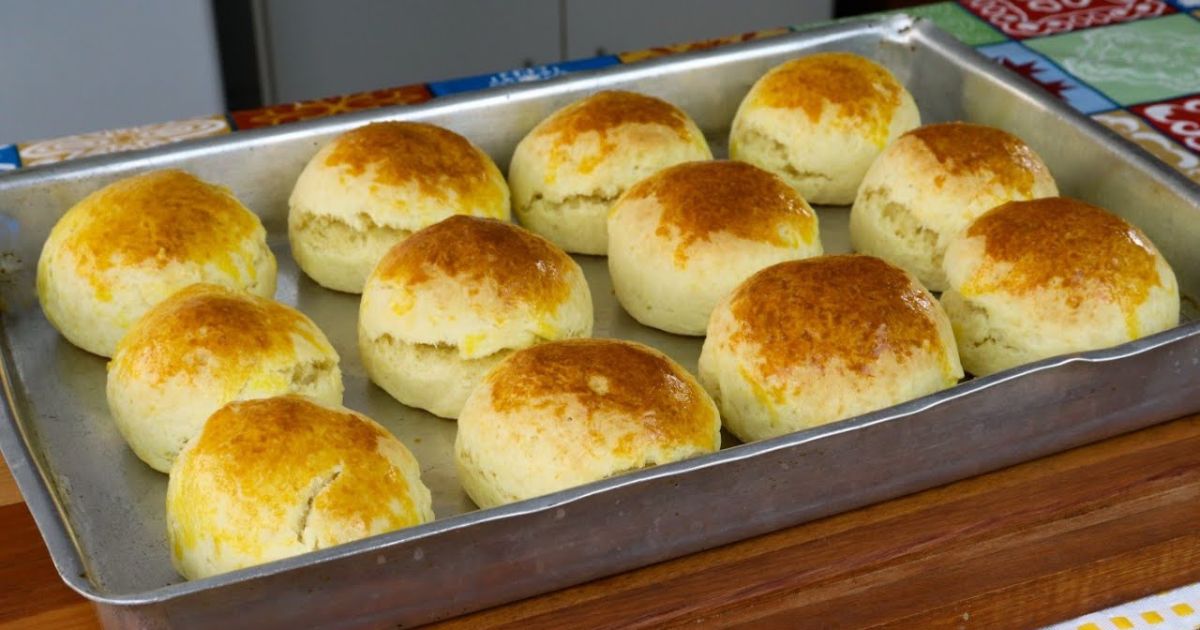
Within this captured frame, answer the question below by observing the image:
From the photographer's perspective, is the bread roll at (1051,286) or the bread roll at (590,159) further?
the bread roll at (590,159)

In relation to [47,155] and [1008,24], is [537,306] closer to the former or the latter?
[47,155]

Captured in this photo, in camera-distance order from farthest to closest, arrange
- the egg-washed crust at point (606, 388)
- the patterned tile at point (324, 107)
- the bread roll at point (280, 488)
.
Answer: the patterned tile at point (324, 107)
the egg-washed crust at point (606, 388)
the bread roll at point (280, 488)

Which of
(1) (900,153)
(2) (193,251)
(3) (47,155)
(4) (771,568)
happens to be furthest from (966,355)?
(3) (47,155)

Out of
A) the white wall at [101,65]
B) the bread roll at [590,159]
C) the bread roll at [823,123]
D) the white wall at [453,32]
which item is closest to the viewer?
the bread roll at [590,159]

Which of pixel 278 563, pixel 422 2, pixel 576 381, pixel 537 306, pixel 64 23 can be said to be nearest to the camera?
pixel 278 563

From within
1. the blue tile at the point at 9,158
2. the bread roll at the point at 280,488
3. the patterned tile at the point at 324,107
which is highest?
the patterned tile at the point at 324,107

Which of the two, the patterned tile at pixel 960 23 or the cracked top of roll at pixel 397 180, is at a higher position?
the patterned tile at pixel 960 23

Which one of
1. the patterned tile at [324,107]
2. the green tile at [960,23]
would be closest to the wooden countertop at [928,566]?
the patterned tile at [324,107]

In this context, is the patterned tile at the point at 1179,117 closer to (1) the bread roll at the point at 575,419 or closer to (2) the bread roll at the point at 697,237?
(2) the bread roll at the point at 697,237

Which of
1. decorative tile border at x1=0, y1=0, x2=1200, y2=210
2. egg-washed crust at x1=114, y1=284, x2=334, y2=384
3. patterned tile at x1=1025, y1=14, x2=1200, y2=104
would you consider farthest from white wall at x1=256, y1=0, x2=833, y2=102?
egg-washed crust at x1=114, y1=284, x2=334, y2=384
